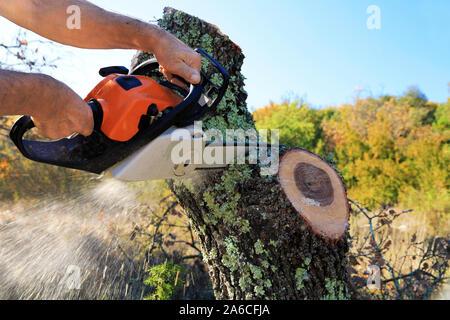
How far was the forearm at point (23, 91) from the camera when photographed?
3.47 feet

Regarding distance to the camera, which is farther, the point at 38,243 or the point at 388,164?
the point at 388,164

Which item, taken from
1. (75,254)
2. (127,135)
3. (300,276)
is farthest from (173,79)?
(75,254)

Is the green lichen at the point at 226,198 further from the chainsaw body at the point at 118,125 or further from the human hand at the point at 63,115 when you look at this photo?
the human hand at the point at 63,115

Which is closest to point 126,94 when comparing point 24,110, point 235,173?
point 24,110

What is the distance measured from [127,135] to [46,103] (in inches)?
13.0

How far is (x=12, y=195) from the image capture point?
224 inches

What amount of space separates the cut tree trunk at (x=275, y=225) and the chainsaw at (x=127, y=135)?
0.35 metres

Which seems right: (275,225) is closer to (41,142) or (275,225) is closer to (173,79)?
(173,79)

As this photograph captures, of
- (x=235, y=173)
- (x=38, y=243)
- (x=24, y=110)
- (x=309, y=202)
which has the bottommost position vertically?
(x=38, y=243)

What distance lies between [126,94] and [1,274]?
131 inches

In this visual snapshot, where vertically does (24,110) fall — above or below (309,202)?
above
